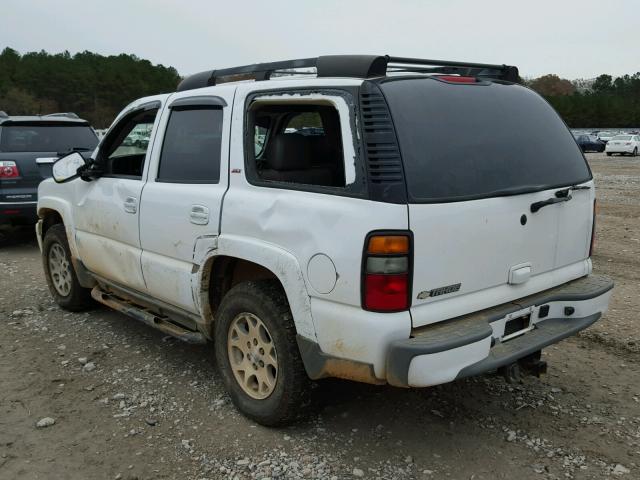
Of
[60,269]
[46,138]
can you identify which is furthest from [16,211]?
[60,269]

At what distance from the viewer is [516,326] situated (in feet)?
10.4

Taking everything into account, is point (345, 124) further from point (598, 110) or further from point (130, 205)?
point (598, 110)

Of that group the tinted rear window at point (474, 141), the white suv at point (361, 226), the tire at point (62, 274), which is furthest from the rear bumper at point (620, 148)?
the tire at point (62, 274)

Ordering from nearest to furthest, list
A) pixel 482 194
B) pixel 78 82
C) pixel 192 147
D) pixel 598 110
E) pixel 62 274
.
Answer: pixel 482 194, pixel 192 147, pixel 62 274, pixel 78 82, pixel 598 110

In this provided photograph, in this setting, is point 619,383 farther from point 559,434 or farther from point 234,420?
point 234,420

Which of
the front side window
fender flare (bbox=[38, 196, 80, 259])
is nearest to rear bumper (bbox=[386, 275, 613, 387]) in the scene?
the front side window

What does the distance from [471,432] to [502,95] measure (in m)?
1.89

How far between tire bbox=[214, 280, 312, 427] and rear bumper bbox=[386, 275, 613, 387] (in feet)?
2.13

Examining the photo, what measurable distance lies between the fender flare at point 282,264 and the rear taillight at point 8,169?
18.9 feet

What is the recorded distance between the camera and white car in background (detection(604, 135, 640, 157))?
34.3m

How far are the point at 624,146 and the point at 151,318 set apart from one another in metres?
36.3

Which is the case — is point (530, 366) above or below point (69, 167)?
below

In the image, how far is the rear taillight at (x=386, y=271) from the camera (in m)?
2.65

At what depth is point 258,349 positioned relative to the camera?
3.36 m
